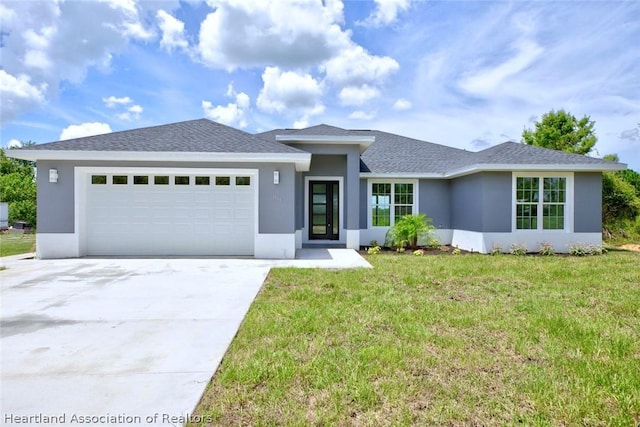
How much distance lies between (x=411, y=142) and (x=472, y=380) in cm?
1556

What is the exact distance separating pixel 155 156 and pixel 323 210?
6586 millimetres

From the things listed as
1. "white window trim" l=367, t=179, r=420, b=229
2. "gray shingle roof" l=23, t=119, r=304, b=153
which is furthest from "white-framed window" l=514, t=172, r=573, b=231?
"gray shingle roof" l=23, t=119, r=304, b=153

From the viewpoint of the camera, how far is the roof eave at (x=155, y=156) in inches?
383

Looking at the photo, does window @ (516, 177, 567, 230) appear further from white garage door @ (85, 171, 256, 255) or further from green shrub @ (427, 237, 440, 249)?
white garage door @ (85, 171, 256, 255)

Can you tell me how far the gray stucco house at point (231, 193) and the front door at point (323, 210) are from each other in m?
0.72

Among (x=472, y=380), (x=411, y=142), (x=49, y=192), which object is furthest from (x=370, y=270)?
(x=411, y=142)

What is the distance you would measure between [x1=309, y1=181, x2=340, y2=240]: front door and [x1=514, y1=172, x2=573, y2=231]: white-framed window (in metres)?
6.51

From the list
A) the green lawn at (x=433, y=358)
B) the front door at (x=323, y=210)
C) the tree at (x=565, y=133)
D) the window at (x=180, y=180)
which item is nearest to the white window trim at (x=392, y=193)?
the front door at (x=323, y=210)

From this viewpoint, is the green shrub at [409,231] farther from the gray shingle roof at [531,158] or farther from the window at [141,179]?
the window at [141,179]

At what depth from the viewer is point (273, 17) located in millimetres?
11484

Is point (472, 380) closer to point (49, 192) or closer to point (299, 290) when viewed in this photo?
point (299, 290)

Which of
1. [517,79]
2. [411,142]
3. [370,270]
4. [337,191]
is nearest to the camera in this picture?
[370,270]

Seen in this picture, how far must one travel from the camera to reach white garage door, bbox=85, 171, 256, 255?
10.3 metres

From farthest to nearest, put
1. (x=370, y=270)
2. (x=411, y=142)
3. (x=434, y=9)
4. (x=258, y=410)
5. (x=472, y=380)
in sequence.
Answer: (x=411, y=142) < (x=434, y=9) < (x=370, y=270) < (x=472, y=380) < (x=258, y=410)
